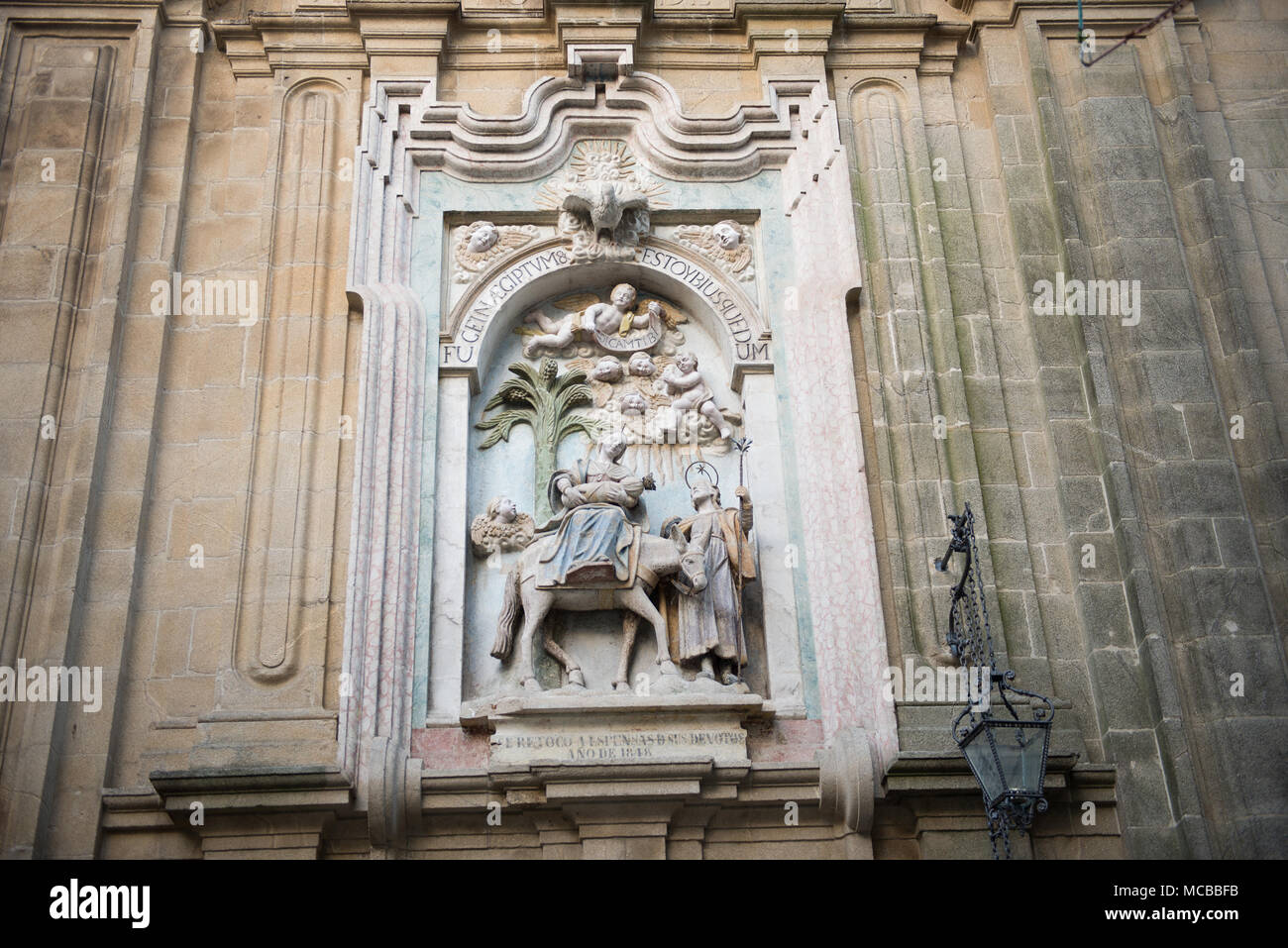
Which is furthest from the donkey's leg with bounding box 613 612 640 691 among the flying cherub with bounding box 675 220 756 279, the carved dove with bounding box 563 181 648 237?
the carved dove with bounding box 563 181 648 237

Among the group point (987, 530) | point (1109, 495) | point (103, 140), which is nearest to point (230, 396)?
point (103, 140)

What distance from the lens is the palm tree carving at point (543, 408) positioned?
1195cm

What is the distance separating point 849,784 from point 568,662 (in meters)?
2.00

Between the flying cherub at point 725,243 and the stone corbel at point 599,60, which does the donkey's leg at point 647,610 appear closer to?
the flying cherub at point 725,243

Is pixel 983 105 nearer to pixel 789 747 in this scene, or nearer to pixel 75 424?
pixel 789 747

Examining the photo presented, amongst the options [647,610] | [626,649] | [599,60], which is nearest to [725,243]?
[599,60]

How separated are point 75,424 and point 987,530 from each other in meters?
6.22

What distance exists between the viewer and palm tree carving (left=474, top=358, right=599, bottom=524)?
39.2ft

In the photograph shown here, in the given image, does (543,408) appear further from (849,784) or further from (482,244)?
(849,784)

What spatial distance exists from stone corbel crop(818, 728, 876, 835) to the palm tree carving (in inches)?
117

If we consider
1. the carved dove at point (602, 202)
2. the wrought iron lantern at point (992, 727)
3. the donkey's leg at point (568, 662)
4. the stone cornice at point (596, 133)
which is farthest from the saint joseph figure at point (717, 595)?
the stone cornice at point (596, 133)

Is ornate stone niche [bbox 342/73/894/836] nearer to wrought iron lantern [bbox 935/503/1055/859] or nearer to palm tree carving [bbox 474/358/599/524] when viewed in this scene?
palm tree carving [bbox 474/358/599/524]

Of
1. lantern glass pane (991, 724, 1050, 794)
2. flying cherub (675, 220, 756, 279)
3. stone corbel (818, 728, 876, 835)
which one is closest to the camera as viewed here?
lantern glass pane (991, 724, 1050, 794)
